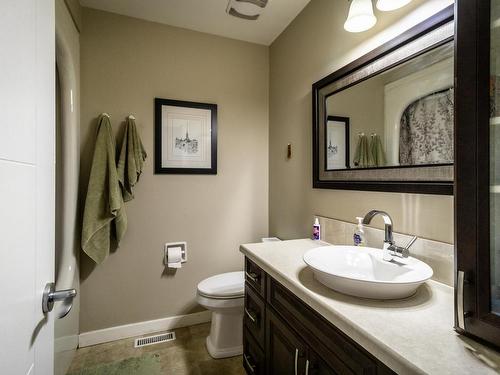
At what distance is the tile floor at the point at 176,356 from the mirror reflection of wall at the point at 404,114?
1552mm

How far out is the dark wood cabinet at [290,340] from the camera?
0.76 metres

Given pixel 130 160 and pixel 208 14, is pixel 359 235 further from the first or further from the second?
pixel 208 14

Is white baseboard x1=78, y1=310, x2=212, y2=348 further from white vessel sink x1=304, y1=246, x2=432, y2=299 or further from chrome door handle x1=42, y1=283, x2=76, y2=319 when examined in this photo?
chrome door handle x1=42, y1=283, x2=76, y2=319

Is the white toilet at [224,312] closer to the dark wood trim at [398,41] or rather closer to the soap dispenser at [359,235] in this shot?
the soap dispenser at [359,235]

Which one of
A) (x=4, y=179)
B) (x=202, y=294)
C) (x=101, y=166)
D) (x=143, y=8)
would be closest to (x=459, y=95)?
(x=4, y=179)

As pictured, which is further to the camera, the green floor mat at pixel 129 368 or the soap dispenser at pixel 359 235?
the green floor mat at pixel 129 368

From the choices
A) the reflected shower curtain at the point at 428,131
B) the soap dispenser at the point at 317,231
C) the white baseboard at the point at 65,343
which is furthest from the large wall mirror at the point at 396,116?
the white baseboard at the point at 65,343

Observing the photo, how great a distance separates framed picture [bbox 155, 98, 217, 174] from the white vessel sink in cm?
137

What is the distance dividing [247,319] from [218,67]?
6.63ft

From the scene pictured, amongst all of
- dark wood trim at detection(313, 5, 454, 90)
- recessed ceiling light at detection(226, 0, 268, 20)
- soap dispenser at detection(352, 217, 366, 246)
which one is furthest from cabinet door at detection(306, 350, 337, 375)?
recessed ceiling light at detection(226, 0, 268, 20)

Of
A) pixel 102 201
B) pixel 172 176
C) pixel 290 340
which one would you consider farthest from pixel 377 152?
pixel 102 201

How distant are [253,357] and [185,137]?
1.66m

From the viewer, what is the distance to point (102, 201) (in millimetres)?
1804

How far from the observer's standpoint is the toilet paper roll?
6.87ft
